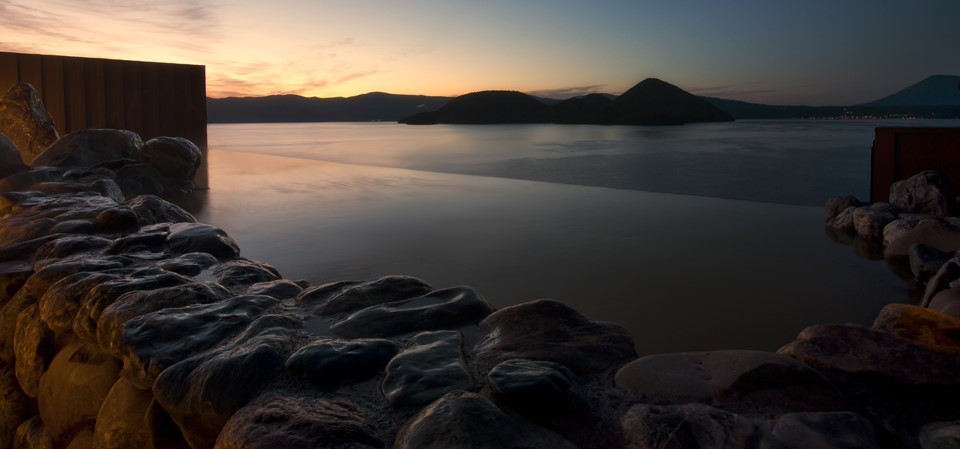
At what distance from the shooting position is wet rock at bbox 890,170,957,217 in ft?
21.2

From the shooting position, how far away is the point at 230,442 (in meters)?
1.63

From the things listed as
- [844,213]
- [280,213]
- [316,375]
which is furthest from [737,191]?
[316,375]

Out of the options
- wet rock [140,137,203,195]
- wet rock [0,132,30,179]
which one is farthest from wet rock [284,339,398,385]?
wet rock [140,137,203,195]

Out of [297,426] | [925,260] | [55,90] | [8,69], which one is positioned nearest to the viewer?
[297,426]

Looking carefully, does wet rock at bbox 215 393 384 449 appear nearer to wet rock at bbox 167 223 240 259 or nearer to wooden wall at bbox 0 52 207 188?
wet rock at bbox 167 223 240 259

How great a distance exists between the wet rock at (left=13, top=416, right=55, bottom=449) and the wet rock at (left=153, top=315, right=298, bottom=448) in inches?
46.9

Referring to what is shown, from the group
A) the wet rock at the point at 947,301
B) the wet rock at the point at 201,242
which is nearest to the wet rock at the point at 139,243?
the wet rock at the point at 201,242

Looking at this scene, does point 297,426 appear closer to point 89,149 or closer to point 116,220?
point 116,220

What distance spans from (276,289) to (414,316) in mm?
870

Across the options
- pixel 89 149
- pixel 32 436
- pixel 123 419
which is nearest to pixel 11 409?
pixel 32 436

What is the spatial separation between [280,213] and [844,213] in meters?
6.94

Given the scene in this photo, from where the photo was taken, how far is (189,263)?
11.3ft

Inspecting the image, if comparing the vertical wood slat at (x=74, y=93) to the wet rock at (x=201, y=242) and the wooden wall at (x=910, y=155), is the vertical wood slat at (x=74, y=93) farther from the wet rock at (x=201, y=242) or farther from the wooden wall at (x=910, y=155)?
the wooden wall at (x=910, y=155)

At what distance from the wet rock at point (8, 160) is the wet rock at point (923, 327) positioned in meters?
7.52
